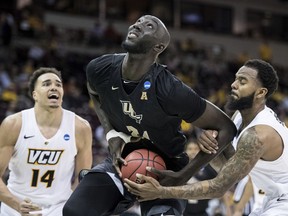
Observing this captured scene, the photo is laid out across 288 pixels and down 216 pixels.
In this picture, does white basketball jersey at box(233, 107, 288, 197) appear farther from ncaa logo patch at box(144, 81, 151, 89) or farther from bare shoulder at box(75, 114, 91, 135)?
bare shoulder at box(75, 114, 91, 135)

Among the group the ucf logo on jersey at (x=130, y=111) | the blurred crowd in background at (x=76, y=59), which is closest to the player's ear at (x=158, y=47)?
the ucf logo on jersey at (x=130, y=111)

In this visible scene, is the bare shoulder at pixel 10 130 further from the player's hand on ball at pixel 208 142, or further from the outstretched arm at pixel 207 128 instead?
the player's hand on ball at pixel 208 142

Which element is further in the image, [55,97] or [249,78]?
[55,97]

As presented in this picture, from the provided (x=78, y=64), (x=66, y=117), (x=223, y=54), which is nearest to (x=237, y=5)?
(x=223, y=54)

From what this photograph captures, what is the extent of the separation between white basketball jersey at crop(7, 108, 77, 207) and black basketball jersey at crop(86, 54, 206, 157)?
1.20m

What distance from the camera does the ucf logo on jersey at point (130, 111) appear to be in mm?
5152

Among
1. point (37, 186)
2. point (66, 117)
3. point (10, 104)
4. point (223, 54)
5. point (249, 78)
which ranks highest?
point (249, 78)

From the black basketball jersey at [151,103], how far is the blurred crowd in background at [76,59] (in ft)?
25.8

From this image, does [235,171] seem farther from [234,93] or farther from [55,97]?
[55,97]

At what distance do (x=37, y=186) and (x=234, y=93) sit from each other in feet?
7.39

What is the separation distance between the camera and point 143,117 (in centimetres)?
514

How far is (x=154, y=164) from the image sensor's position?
5172 millimetres

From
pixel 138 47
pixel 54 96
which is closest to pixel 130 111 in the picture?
pixel 138 47

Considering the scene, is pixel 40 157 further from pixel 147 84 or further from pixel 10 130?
pixel 147 84
